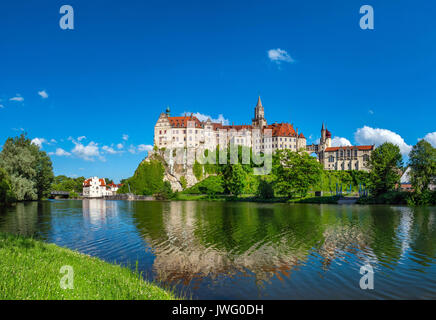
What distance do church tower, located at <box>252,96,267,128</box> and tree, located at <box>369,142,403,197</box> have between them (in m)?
85.8

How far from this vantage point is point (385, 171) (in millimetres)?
66875

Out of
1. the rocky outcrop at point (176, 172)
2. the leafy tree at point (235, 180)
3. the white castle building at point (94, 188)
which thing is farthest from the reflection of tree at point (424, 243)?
the white castle building at point (94, 188)

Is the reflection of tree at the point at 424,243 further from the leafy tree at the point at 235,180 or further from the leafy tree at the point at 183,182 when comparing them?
the leafy tree at the point at 183,182

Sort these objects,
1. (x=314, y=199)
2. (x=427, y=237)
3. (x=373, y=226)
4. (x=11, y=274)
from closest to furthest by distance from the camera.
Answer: (x=11, y=274), (x=427, y=237), (x=373, y=226), (x=314, y=199)

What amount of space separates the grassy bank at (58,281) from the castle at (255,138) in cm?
11676

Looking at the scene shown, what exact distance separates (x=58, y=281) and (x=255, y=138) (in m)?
139

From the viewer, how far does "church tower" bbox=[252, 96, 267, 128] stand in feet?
500

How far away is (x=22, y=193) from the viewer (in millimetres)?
58844

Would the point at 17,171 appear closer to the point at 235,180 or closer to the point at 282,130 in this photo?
the point at 235,180

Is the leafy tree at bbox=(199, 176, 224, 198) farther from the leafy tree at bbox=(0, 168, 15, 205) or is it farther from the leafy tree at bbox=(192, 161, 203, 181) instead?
the leafy tree at bbox=(0, 168, 15, 205)
